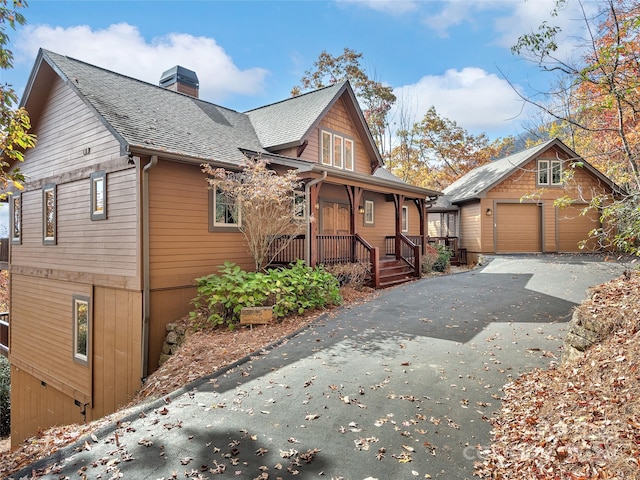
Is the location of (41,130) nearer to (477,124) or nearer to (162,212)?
(162,212)

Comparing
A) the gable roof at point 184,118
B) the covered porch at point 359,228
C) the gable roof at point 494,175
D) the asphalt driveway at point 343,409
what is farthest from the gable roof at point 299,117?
the asphalt driveway at point 343,409

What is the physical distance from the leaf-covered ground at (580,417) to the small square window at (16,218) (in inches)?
592

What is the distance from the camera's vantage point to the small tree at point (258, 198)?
352 inches

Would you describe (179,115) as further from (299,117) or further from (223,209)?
(299,117)

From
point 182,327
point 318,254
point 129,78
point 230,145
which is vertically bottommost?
point 182,327

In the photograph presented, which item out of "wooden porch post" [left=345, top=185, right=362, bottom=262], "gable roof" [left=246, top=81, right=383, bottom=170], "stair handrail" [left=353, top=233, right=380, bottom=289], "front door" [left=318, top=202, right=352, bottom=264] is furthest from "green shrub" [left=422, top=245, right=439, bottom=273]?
"gable roof" [left=246, top=81, right=383, bottom=170]

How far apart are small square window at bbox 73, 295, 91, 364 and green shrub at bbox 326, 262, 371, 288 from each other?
6798mm

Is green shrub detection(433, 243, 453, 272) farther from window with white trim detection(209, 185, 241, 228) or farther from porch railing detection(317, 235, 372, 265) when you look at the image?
window with white trim detection(209, 185, 241, 228)

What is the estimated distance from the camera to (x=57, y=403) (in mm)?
10273

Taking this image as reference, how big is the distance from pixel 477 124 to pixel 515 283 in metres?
21.8

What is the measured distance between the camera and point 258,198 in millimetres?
9094

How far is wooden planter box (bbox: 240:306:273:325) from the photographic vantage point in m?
7.71

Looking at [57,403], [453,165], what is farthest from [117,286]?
[453,165]

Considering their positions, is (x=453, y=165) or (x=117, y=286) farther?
(x=453, y=165)
